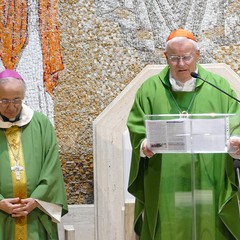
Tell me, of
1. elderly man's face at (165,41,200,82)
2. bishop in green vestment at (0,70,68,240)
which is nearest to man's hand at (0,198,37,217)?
bishop in green vestment at (0,70,68,240)

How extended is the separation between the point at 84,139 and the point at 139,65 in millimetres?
855

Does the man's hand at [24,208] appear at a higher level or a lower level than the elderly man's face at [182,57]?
lower

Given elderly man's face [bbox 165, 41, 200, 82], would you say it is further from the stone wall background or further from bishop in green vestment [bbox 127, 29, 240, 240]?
the stone wall background

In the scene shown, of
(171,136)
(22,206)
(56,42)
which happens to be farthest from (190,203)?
(56,42)

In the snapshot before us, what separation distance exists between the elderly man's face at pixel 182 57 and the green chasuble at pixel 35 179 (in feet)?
3.79

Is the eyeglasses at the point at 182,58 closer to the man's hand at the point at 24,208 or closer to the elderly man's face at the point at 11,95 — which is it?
the elderly man's face at the point at 11,95

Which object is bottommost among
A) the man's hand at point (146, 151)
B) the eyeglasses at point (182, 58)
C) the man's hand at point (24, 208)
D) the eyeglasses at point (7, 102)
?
the man's hand at point (24, 208)

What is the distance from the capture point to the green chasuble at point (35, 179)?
18.8ft

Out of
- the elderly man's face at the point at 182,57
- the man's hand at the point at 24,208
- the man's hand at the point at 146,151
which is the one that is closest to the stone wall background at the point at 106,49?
the man's hand at the point at 24,208

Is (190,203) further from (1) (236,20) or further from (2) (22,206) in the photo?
(1) (236,20)

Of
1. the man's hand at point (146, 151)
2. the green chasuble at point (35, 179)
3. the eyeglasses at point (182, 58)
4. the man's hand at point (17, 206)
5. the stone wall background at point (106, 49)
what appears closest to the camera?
the man's hand at point (146, 151)

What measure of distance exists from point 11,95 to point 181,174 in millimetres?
1401

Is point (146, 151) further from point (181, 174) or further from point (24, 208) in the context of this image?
point (24, 208)

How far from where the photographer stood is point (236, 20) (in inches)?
285
